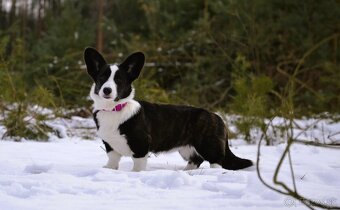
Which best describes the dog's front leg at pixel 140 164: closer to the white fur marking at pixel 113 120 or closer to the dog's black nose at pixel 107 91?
the white fur marking at pixel 113 120

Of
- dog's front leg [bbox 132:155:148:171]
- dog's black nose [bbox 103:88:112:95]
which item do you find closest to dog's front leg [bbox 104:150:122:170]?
dog's front leg [bbox 132:155:148:171]

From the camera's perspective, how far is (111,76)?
463 cm

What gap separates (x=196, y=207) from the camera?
289 cm

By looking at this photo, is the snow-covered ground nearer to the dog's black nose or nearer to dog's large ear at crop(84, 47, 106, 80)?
the dog's black nose

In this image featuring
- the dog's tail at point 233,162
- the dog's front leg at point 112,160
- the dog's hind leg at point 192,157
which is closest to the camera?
the dog's front leg at point 112,160

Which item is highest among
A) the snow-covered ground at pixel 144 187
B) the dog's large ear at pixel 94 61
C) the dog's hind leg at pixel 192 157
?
the dog's large ear at pixel 94 61

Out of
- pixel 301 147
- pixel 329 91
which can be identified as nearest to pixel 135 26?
pixel 329 91

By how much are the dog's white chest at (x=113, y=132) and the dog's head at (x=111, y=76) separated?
143 mm

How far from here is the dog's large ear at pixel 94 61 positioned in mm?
4754

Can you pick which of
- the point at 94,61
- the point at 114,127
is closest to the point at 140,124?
the point at 114,127

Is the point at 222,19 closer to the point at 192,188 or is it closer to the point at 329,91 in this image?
the point at 329,91

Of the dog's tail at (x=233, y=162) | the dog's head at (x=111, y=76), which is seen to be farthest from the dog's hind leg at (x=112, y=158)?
the dog's tail at (x=233, y=162)

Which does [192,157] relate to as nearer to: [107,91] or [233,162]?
[233,162]

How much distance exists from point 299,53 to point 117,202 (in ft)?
38.0
